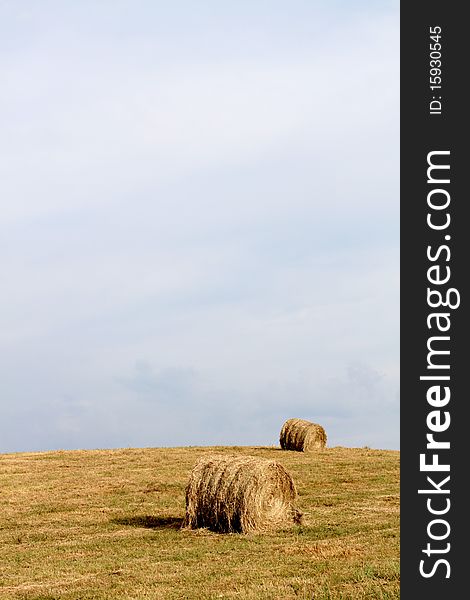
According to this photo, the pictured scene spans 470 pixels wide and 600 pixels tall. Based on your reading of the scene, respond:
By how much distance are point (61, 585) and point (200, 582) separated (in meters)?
2.66

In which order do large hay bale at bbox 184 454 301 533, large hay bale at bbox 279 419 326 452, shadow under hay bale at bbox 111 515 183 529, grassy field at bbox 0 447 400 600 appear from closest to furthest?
grassy field at bbox 0 447 400 600 < large hay bale at bbox 184 454 301 533 < shadow under hay bale at bbox 111 515 183 529 < large hay bale at bbox 279 419 326 452

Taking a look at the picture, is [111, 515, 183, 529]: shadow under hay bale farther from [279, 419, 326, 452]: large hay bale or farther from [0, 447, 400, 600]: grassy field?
[279, 419, 326, 452]: large hay bale

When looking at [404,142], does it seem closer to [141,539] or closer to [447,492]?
[447,492]

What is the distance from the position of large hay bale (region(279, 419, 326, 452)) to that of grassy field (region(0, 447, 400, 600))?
494cm

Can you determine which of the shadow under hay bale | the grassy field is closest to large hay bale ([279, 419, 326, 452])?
the grassy field

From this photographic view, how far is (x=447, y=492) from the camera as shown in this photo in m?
11.6

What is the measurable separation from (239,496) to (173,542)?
6.68 feet

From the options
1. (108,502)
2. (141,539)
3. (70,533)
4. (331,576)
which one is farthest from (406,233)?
(108,502)

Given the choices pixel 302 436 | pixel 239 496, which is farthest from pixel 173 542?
pixel 302 436

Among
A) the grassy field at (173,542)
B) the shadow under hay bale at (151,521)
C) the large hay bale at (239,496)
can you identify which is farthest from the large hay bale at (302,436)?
the large hay bale at (239,496)

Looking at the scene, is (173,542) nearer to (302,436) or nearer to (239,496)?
(239,496)

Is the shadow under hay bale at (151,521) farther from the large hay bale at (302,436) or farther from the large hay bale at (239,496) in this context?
the large hay bale at (302,436)

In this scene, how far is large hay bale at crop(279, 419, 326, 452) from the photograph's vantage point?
3903cm

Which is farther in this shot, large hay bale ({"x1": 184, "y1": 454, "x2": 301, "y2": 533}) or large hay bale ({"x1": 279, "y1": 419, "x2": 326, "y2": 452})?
large hay bale ({"x1": 279, "y1": 419, "x2": 326, "y2": 452})
